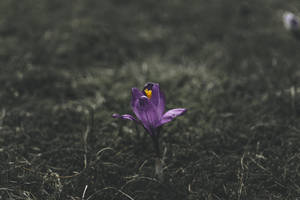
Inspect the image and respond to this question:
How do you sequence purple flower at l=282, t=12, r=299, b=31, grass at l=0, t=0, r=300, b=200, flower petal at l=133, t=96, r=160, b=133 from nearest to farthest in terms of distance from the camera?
flower petal at l=133, t=96, r=160, b=133 < grass at l=0, t=0, r=300, b=200 < purple flower at l=282, t=12, r=299, b=31

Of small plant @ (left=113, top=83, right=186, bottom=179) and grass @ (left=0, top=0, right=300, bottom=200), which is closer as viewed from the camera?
small plant @ (left=113, top=83, right=186, bottom=179)

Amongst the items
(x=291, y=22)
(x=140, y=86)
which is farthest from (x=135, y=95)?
(x=291, y=22)

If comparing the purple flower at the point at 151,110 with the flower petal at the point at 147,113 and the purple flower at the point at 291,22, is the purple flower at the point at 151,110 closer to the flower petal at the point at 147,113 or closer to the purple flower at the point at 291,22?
the flower petal at the point at 147,113

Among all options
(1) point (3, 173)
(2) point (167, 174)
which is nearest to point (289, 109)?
(2) point (167, 174)

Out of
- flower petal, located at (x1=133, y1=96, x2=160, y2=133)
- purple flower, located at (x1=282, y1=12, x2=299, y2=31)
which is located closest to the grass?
purple flower, located at (x1=282, y1=12, x2=299, y2=31)

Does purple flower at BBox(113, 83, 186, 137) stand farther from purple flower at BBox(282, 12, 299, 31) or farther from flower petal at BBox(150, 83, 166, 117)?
purple flower at BBox(282, 12, 299, 31)
